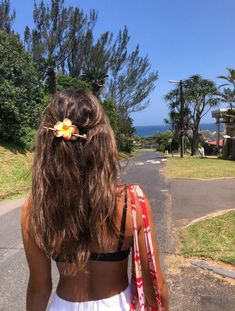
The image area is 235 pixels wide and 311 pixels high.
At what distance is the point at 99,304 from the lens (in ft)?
5.69

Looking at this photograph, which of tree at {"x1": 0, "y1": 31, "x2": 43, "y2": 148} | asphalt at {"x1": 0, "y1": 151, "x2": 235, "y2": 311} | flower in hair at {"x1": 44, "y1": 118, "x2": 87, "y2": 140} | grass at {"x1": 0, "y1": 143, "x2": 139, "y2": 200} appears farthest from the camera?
tree at {"x1": 0, "y1": 31, "x2": 43, "y2": 148}

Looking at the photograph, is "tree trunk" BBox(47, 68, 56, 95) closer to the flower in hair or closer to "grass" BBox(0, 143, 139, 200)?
"grass" BBox(0, 143, 139, 200)

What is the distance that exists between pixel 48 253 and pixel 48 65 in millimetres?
35706

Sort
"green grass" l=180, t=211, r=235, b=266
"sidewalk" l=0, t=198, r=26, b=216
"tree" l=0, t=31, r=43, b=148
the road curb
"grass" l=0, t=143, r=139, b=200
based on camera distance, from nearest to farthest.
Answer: the road curb
"green grass" l=180, t=211, r=235, b=266
"sidewalk" l=0, t=198, r=26, b=216
"grass" l=0, t=143, r=139, b=200
"tree" l=0, t=31, r=43, b=148

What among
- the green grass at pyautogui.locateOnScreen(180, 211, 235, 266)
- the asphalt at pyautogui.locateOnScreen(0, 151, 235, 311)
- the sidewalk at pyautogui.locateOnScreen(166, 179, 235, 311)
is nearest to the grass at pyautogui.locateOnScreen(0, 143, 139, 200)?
the asphalt at pyautogui.locateOnScreen(0, 151, 235, 311)

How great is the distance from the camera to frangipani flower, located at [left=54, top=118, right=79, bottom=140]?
1.60 meters

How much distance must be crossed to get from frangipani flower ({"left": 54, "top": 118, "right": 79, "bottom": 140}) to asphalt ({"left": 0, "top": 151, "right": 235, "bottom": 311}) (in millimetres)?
416

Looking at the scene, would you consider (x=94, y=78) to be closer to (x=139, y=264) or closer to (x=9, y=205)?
(x=9, y=205)

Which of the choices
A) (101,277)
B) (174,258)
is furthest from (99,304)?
(174,258)

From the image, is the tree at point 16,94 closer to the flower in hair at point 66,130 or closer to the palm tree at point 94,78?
the flower in hair at point 66,130

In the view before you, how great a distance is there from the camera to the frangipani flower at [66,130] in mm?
1600

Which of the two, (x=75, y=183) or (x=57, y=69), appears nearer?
(x=75, y=183)

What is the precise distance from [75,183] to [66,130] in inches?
8.8

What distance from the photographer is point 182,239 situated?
21.8ft
